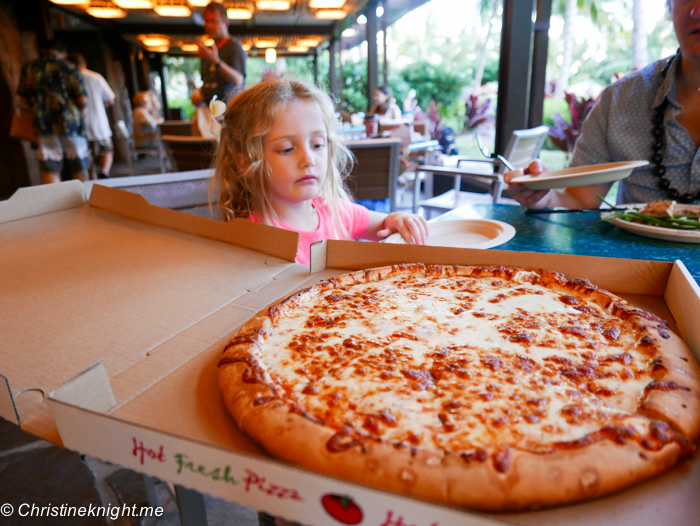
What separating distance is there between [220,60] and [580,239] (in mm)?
3368

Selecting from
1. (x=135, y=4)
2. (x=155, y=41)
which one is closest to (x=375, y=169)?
(x=135, y=4)

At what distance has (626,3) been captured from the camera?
12.4 m

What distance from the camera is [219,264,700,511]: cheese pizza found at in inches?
21.3

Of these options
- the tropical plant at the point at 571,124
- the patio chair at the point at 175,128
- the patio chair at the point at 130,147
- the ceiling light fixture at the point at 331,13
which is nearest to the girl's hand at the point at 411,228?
the tropical plant at the point at 571,124

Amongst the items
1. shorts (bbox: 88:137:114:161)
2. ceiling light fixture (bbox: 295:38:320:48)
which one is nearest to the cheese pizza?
shorts (bbox: 88:137:114:161)

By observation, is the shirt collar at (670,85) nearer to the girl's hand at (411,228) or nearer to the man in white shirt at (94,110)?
the girl's hand at (411,228)

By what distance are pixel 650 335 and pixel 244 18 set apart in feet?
44.0

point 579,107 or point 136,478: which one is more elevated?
point 579,107

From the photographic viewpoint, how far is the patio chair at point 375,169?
11.8 feet

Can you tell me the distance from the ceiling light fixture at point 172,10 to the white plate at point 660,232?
11339mm

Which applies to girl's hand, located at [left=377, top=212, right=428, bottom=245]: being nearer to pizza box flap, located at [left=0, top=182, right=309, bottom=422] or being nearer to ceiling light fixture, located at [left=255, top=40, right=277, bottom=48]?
pizza box flap, located at [left=0, top=182, right=309, bottom=422]

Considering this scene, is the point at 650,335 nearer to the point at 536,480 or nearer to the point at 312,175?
the point at 536,480

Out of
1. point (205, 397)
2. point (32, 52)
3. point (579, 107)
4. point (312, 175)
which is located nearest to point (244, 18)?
point (32, 52)

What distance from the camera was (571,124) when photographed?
5.36m
